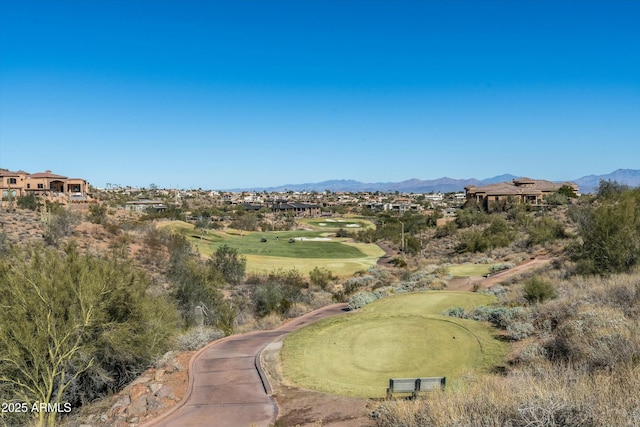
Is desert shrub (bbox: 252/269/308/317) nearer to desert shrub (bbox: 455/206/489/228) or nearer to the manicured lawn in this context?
desert shrub (bbox: 455/206/489/228)

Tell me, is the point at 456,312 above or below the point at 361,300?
above

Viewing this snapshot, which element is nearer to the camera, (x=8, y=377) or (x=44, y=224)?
(x=8, y=377)

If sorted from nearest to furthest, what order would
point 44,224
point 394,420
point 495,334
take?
point 394,420
point 495,334
point 44,224

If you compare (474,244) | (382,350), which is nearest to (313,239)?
(474,244)

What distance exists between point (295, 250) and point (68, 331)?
51408mm

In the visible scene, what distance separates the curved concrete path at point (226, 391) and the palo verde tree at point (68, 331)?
6.98ft

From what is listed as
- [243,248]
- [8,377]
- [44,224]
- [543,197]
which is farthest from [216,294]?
[543,197]

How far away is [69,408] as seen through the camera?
1127 cm

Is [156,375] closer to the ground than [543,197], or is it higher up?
closer to the ground

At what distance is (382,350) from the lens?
45.4ft

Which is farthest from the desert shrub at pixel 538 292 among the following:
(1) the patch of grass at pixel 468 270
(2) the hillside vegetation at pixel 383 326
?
(1) the patch of grass at pixel 468 270

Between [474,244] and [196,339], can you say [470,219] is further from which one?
[196,339]

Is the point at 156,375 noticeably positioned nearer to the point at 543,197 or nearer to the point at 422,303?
the point at 422,303

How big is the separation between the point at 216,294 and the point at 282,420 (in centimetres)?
1624
